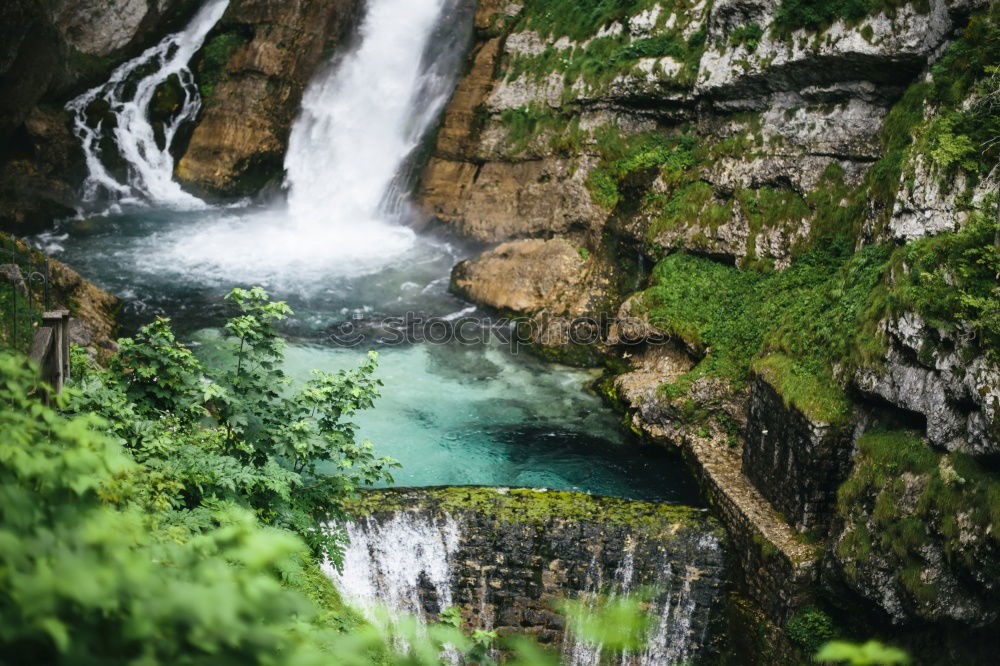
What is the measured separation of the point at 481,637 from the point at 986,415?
6814 mm

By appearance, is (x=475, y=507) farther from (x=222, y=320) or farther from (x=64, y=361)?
(x=222, y=320)

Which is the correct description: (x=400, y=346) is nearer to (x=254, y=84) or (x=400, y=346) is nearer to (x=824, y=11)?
(x=824, y=11)

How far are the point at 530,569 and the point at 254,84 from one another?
19.3 meters

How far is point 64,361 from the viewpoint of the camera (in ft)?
21.9

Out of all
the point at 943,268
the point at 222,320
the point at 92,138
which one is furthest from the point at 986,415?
the point at 92,138

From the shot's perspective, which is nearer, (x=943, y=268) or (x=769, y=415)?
(x=943, y=268)

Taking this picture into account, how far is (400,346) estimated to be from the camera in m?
16.5

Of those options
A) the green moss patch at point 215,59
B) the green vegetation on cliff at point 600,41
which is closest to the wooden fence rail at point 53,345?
the green vegetation on cliff at point 600,41

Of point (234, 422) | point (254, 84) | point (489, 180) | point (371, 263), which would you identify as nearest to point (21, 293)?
point (234, 422)

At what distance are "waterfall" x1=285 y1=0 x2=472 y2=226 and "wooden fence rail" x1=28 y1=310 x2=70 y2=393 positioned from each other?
52.1ft

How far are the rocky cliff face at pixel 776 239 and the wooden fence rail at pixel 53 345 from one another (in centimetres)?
853

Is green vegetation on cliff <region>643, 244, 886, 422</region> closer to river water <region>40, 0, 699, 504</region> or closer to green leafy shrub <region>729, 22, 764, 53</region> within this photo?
river water <region>40, 0, 699, 504</region>

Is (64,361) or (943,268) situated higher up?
(943,268)

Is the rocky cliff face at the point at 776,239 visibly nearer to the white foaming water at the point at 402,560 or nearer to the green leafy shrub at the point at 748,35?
the green leafy shrub at the point at 748,35
